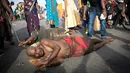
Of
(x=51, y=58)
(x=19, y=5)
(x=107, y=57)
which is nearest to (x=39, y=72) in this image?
(x=51, y=58)

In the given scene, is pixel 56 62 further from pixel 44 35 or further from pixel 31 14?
pixel 31 14

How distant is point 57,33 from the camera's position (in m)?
7.20

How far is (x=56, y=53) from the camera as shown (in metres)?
4.67

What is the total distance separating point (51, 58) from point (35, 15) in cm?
353

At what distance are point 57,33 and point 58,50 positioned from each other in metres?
2.50

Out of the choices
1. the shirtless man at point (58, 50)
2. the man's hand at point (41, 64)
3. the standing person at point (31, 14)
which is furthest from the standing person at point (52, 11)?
the man's hand at point (41, 64)

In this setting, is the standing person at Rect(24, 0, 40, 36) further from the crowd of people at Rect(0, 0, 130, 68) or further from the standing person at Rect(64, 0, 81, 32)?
the standing person at Rect(64, 0, 81, 32)

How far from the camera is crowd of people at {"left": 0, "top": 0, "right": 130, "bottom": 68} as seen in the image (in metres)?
4.74

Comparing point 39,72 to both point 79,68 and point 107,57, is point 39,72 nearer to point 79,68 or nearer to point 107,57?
point 79,68

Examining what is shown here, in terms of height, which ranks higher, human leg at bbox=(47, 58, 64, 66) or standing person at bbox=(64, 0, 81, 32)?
standing person at bbox=(64, 0, 81, 32)

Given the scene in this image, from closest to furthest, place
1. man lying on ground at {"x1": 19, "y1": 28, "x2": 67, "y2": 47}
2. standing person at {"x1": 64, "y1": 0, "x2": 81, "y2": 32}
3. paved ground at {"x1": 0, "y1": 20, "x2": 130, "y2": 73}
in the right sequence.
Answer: paved ground at {"x1": 0, "y1": 20, "x2": 130, "y2": 73} → man lying on ground at {"x1": 19, "y1": 28, "x2": 67, "y2": 47} → standing person at {"x1": 64, "y1": 0, "x2": 81, "y2": 32}

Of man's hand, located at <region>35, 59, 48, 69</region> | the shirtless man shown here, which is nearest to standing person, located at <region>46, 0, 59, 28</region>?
the shirtless man

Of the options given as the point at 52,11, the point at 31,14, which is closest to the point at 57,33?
the point at 31,14

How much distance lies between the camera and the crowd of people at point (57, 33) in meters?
4.74
